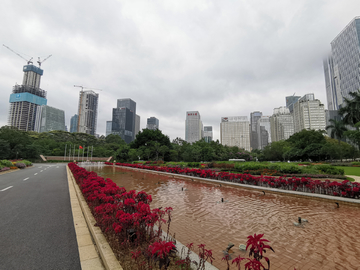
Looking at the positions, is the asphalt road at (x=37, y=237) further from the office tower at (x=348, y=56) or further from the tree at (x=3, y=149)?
the office tower at (x=348, y=56)

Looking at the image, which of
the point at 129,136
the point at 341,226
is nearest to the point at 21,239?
the point at 341,226

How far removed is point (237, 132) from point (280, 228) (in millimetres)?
138085

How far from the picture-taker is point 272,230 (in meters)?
4.14

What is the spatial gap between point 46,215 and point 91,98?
528ft

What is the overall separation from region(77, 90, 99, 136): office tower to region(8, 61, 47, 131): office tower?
2589 cm

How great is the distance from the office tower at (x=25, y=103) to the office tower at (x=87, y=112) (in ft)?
84.9

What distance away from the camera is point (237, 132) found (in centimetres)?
13600

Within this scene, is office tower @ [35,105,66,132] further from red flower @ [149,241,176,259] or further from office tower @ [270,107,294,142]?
office tower @ [270,107,294,142]

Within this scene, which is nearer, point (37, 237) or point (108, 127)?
point (37, 237)

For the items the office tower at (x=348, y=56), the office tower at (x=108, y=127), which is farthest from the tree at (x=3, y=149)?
the office tower at (x=108, y=127)

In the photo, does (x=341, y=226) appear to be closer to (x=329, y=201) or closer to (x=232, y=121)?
(x=329, y=201)

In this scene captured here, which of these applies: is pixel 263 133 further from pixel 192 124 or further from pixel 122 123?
pixel 122 123

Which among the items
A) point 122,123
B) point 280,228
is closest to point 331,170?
point 280,228

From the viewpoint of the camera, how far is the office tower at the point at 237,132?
439 ft
